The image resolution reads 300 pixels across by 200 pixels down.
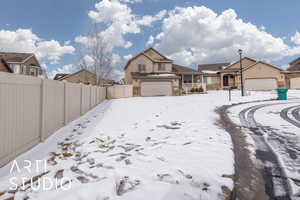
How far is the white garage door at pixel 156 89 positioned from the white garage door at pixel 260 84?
12.7 metres

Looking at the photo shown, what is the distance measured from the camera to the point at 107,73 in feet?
75.2

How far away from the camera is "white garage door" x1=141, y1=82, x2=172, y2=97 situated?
843 inches

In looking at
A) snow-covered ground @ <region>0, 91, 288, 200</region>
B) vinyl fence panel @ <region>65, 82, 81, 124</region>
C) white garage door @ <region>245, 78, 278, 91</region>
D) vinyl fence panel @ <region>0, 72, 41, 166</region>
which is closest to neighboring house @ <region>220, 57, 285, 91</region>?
white garage door @ <region>245, 78, 278, 91</region>

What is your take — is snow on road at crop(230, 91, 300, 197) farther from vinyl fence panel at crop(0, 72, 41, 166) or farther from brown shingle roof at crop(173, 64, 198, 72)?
brown shingle roof at crop(173, 64, 198, 72)

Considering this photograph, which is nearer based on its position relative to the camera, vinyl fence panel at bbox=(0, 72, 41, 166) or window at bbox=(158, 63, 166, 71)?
vinyl fence panel at bbox=(0, 72, 41, 166)

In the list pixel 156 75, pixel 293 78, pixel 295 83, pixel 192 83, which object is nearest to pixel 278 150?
pixel 156 75

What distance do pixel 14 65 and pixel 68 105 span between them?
85.2ft

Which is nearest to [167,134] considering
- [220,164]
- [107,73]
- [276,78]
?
[220,164]

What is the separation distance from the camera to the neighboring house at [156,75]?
2141 centimetres

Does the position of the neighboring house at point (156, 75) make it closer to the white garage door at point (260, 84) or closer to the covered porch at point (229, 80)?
the covered porch at point (229, 80)

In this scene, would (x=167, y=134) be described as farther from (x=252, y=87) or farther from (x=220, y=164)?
(x=252, y=87)

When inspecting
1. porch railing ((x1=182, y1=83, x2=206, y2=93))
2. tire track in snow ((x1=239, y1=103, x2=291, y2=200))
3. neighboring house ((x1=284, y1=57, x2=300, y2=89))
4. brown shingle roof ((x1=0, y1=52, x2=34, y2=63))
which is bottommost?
tire track in snow ((x1=239, y1=103, x2=291, y2=200))

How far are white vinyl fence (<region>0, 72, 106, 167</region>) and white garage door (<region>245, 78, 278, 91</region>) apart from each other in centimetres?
2626

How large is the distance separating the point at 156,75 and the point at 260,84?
16079mm
